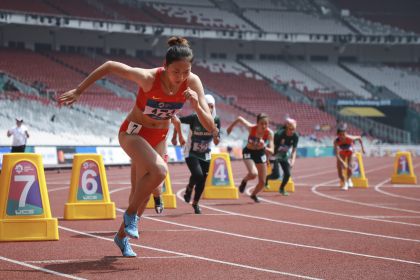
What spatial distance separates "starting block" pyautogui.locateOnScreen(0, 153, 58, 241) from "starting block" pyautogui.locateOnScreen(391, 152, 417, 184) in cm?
1819

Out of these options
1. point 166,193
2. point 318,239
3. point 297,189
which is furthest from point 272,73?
point 318,239

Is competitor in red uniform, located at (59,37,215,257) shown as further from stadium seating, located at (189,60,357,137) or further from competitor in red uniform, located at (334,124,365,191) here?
stadium seating, located at (189,60,357,137)

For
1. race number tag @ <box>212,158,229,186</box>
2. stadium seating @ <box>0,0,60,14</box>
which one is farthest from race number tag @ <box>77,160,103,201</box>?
stadium seating @ <box>0,0,60,14</box>

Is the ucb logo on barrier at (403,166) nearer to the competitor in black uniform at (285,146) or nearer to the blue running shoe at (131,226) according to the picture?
the competitor in black uniform at (285,146)

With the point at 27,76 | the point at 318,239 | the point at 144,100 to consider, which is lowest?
the point at 318,239

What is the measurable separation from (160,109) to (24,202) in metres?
2.69

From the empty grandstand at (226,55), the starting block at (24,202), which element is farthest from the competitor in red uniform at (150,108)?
the empty grandstand at (226,55)

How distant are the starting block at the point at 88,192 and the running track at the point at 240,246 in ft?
1.20

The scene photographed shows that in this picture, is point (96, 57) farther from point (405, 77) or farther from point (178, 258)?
point (178, 258)

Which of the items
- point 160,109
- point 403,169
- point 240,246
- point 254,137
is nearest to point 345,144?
point 403,169

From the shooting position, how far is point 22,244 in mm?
9430

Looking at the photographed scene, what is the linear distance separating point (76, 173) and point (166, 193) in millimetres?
3369

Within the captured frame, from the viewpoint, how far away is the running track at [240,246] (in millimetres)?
7516

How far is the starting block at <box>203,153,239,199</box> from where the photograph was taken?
18723 mm
